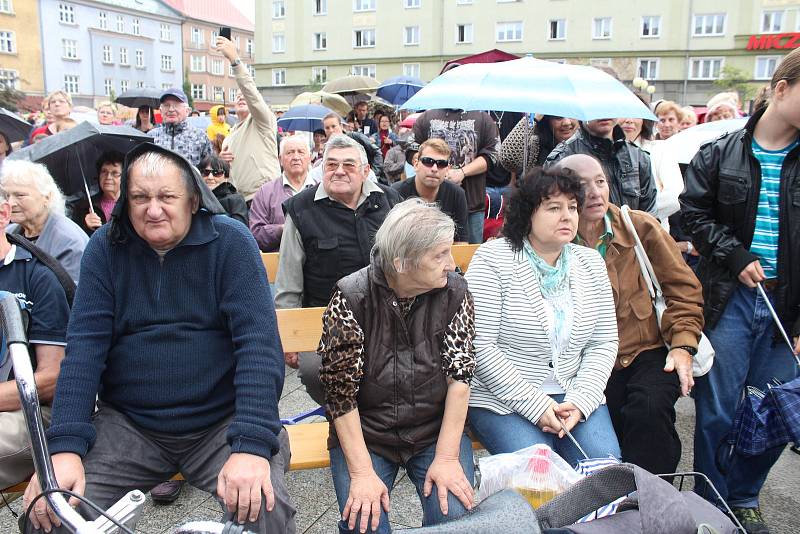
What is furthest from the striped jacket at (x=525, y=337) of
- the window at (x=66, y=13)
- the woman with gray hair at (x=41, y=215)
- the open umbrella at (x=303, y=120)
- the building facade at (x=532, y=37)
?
the window at (x=66, y=13)

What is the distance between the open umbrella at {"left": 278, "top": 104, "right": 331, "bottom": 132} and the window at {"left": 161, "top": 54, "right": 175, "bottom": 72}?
64.3 m

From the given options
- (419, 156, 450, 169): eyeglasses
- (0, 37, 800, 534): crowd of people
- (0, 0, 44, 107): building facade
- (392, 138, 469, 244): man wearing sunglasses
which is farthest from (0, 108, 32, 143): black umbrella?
(0, 0, 44, 107): building facade

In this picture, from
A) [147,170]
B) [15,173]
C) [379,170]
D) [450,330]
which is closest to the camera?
[147,170]

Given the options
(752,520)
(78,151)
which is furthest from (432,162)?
(752,520)

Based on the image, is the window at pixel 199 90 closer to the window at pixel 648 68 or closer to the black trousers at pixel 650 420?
the window at pixel 648 68

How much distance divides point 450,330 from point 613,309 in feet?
3.10

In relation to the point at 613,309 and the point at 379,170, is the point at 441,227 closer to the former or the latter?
the point at 613,309

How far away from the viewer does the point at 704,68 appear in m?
41.0

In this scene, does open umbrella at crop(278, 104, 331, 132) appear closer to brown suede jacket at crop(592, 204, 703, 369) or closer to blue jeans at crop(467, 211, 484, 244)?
blue jeans at crop(467, 211, 484, 244)

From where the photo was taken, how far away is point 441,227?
7.97 feet

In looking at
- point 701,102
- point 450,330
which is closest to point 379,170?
point 450,330

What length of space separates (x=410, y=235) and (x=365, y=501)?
1.01 metres

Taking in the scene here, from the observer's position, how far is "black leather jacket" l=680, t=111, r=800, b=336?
2879 mm

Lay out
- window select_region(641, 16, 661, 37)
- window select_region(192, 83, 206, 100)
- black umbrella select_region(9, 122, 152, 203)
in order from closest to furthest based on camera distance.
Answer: black umbrella select_region(9, 122, 152, 203) < window select_region(641, 16, 661, 37) < window select_region(192, 83, 206, 100)
